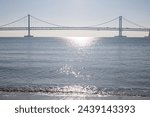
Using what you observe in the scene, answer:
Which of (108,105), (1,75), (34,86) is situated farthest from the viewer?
(1,75)

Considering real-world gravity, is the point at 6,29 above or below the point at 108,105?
above

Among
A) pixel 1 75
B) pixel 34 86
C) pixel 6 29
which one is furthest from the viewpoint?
pixel 6 29

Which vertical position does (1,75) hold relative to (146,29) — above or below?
below

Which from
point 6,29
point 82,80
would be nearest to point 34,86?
point 82,80

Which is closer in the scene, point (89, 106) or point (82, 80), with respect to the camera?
point (89, 106)

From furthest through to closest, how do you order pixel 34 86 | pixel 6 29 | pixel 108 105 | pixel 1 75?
pixel 6 29 < pixel 1 75 < pixel 34 86 < pixel 108 105

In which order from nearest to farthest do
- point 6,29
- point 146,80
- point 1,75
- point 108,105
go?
point 108,105 < point 146,80 < point 1,75 < point 6,29

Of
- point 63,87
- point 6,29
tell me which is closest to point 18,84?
point 63,87

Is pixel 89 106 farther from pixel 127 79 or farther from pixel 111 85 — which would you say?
pixel 127 79

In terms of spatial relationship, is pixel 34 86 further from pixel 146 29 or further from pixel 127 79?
pixel 146 29
